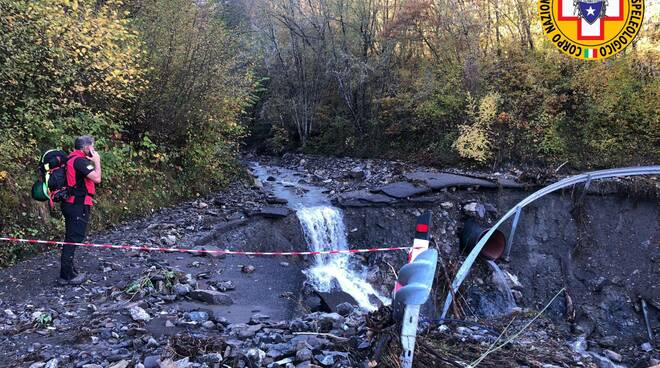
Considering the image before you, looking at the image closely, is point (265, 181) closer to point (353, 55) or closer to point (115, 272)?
point (353, 55)

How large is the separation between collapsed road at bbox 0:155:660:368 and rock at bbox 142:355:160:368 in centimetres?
2

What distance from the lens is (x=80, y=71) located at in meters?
7.85

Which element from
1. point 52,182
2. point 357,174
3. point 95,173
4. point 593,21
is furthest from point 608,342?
point 52,182

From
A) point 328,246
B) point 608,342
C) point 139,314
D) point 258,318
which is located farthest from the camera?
point 328,246

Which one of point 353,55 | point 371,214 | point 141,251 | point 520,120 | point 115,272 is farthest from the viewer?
point 353,55

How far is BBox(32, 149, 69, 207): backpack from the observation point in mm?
5555

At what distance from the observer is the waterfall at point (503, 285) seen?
9.53 meters

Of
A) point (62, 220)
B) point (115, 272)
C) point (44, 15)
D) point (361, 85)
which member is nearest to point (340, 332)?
point (115, 272)

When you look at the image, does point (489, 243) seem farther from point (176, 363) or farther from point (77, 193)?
point (176, 363)

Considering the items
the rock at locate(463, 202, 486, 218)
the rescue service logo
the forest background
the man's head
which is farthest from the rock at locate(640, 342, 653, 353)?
the man's head

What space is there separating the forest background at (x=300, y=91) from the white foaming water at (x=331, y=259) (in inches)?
136

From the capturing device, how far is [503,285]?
975cm

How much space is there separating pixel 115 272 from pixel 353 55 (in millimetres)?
15554

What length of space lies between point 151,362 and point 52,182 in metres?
3.23
